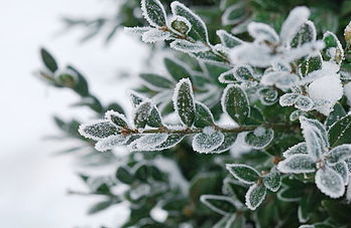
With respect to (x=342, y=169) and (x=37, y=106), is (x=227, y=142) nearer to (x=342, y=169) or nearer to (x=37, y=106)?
(x=342, y=169)

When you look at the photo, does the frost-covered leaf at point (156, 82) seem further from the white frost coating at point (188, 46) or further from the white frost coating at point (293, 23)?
the white frost coating at point (293, 23)

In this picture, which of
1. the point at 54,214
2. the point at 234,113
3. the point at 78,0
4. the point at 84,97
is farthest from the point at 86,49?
the point at 234,113

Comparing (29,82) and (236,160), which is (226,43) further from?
(29,82)

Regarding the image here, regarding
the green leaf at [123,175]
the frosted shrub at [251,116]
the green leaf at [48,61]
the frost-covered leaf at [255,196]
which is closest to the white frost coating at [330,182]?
the frosted shrub at [251,116]

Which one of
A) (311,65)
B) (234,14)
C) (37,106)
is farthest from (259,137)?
(37,106)

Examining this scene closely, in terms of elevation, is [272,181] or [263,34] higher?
[263,34]
